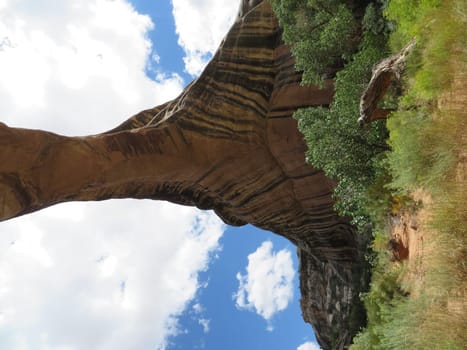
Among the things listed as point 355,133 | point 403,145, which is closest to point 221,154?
point 355,133

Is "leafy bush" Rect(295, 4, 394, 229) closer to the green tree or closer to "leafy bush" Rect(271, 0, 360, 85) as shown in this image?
the green tree

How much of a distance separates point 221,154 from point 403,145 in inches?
250

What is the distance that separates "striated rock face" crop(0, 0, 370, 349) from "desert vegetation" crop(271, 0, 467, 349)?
1.65m

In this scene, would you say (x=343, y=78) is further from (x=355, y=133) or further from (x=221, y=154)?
(x=221, y=154)

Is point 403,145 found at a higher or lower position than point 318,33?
lower

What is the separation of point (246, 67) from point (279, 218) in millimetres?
4801

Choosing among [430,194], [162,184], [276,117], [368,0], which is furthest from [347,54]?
[162,184]

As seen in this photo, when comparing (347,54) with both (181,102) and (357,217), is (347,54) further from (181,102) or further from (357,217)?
(181,102)

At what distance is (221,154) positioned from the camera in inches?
531

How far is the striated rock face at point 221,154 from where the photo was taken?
1179cm

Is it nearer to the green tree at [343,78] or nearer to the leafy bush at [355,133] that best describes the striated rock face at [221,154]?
the green tree at [343,78]

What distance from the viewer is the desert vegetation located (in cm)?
691

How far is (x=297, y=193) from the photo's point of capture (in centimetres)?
1422

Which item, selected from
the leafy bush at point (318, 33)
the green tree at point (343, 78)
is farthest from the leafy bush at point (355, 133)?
the leafy bush at point (318, 33)
